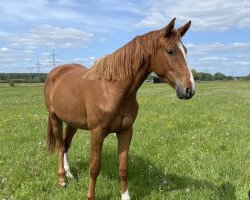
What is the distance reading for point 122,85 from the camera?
5781mm

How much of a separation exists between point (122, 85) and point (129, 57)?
1.49 ft

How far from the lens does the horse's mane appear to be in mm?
5547

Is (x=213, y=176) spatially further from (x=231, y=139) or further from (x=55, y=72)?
(x=55, y=72)

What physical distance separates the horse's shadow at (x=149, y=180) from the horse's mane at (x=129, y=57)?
7.22 ft

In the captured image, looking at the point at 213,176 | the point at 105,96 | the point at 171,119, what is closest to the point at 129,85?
the point at 105,96

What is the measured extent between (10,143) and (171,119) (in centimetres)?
657

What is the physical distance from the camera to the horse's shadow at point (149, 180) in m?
6.47

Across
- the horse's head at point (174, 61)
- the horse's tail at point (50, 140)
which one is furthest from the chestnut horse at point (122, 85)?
the horse's tail at point (50, 140)

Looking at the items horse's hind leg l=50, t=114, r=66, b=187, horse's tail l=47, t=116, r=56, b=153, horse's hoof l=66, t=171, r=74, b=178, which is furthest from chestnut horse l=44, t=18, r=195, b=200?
horse's tail l=47, t=116, r=56, b=153

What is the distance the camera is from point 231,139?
1016 centimetres

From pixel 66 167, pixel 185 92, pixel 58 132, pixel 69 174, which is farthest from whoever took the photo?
pixel 58 132

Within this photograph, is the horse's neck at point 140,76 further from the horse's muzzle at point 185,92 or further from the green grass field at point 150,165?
the green grass field at point 150,165

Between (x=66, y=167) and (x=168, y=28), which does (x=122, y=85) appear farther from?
(x=66, y=167)

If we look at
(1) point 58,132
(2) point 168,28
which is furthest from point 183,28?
(1) point 58,132
